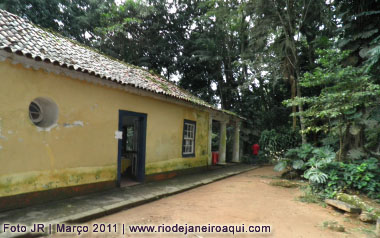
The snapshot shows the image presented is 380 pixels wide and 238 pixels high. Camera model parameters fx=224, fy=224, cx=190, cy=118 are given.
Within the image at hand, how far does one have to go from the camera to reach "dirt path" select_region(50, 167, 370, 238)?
4.18 metres

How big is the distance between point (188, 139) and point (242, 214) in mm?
5376

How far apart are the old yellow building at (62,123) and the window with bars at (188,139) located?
1470 mm

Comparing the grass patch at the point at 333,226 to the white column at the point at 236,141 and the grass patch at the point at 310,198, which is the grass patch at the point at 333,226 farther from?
the white column at the point at 236,141

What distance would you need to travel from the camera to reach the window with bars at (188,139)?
975cm

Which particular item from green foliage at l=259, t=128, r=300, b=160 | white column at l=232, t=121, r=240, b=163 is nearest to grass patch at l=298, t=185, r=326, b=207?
green foliage at l=259, t=128, r=300, b=160


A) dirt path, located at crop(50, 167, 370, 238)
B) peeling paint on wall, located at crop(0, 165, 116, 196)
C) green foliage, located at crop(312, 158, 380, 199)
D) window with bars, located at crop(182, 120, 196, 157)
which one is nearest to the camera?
dirt path, located at crop(50, 167, 370, 238)

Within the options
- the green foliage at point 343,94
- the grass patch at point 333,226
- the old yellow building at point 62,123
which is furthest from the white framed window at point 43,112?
the green foliage at point 343,94

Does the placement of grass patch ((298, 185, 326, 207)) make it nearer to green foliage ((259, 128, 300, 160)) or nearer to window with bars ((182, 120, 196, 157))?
window with bars ((182, 120, 196, 157))

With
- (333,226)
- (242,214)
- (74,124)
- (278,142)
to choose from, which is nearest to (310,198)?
(333,226)

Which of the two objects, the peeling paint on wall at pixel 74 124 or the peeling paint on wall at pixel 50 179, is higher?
the peeling paint on wall at pixel 74 124

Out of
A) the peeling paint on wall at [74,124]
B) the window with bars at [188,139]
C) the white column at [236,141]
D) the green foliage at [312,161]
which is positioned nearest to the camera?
the peeling paint on wall at [74,124]

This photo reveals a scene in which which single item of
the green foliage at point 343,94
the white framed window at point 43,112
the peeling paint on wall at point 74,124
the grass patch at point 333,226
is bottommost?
the grass patch at point 333,226

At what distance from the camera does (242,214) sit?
16.3 ft

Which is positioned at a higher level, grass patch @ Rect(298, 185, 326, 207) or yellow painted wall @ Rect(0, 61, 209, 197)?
yellow painted wall @ Rect(0, 61, 209, 197)
